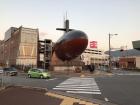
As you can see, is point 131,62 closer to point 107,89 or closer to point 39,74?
point 39,74

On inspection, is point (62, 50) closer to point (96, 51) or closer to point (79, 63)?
point (79, 63)

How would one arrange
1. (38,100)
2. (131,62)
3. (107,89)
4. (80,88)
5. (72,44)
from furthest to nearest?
(131,62) < (72,44) < (80,88) < (107,89) < (38,100)

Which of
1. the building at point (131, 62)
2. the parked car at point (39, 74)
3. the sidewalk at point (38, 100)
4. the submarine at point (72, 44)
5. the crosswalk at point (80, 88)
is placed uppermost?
the submarine at point (72, 44)

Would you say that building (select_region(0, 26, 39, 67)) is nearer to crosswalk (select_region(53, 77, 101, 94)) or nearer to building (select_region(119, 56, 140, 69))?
building (select_region(119, 56, 140, 69))

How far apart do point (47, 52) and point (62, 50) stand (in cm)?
2190

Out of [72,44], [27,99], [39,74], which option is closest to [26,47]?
[72,44]

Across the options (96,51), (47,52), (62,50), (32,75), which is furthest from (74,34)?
(96,51)

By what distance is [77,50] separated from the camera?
4559cm

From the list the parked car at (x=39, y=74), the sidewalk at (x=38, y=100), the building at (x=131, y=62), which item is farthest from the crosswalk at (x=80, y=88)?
the building at (x=131, y=62)

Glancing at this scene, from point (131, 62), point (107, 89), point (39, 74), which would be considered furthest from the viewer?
point (131, 62)

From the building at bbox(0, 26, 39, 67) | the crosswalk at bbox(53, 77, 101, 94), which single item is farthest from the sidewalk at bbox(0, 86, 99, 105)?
the building at bbox(0, 26, 39, 67)

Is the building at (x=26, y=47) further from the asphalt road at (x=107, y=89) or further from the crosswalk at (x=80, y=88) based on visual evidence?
the crosswalk at (x=80, y=88)

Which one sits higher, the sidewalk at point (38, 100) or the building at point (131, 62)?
the building at point (131, 62)

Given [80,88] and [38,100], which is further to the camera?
[80,88]
